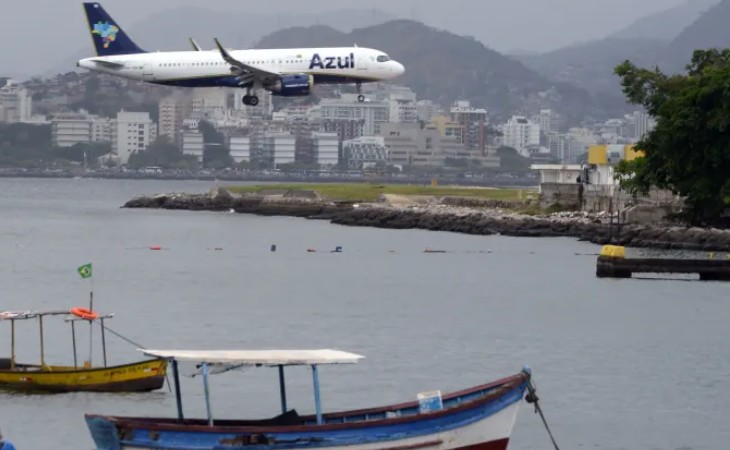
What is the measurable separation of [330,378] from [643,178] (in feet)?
145

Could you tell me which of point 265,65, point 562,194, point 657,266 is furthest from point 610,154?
point 657,266

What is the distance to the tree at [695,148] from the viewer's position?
8269 centimetres

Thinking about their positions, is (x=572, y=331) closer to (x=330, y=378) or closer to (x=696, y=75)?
Result: (x=330, y=378)

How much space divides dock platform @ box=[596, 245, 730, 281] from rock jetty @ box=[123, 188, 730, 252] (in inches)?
510

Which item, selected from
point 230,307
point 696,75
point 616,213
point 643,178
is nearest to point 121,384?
point 230,307

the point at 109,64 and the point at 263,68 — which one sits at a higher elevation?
the point at 109,64

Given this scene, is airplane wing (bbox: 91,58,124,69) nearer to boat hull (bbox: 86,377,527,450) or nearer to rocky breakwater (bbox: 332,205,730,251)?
rocky breakwater (bbox: 332,205,730,251)

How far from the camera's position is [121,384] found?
42.1 m

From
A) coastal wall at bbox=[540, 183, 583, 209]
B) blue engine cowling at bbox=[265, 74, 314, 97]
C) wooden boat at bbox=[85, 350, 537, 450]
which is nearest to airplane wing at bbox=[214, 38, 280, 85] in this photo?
blue engine cowling at bbox=[265, 74, 314, 97]

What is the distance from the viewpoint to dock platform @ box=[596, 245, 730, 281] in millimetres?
70062

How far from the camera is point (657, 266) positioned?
7000 centimetres

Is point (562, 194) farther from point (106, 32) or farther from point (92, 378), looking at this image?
point (92, 378)

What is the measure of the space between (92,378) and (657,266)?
3254 centimetres

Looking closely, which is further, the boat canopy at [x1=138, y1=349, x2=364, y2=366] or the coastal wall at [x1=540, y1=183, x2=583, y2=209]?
the coastal wall at [x1=540, y1=183, x2=583, y2=209]
